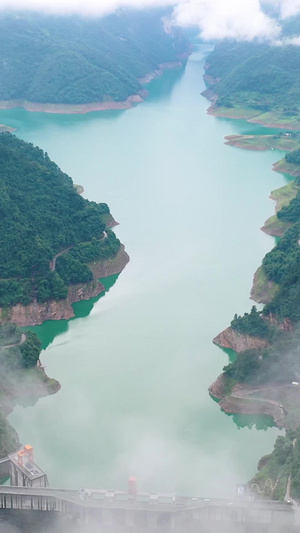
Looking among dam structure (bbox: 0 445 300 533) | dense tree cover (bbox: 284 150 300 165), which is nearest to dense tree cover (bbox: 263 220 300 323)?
dam structure (bbox: 0 445 300 533)

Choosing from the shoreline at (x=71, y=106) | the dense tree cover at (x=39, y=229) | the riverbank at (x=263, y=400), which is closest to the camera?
the riverbank at (x=263, y=400)

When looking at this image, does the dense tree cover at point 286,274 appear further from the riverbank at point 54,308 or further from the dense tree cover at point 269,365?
the riverbank at point 54,308

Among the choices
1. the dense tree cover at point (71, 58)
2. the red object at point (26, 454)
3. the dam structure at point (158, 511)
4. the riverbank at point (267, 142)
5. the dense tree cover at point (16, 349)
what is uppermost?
the dense tree cover at point (71, 58)

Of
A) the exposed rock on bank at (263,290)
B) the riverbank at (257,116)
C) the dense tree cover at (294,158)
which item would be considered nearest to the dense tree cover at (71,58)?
the riverbank at (257,116)

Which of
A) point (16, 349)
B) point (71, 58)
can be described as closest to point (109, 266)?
point (16, 349)

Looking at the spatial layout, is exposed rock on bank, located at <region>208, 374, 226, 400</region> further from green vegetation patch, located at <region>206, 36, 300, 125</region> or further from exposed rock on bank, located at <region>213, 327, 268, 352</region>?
green vegetation patch, located at <region>206, 36, 300, 125</region>

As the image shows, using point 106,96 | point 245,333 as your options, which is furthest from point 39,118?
point 245,333

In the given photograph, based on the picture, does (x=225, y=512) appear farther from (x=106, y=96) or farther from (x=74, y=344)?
(x=106, y=96)
